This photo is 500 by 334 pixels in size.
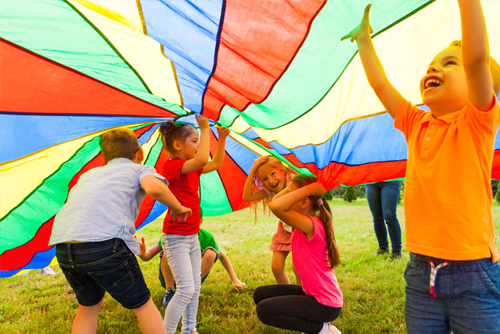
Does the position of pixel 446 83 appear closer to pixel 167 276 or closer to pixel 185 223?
pixel 185 223

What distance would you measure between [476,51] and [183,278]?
1915 millimetres

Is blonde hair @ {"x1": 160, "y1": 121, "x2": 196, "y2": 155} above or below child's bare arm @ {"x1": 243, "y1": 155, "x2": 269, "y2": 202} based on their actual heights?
above

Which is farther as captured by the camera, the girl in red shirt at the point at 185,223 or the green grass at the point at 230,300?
the green grass at the point at 230,300

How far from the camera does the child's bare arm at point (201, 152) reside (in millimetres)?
2088

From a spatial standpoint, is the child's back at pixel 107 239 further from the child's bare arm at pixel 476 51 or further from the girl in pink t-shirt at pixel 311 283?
the child's bare arm at pixel 476 51

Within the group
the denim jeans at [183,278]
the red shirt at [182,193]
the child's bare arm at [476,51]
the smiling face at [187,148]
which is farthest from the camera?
the smiling face at [187,148]

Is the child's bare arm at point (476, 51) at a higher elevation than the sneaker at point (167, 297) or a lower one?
higher

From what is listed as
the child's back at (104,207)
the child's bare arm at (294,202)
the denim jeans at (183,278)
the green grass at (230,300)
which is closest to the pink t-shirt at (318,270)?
the child's bare arm at (294,202)

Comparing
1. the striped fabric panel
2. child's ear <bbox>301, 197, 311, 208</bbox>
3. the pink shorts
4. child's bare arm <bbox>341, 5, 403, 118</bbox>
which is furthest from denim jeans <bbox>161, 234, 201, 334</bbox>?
child's bare arm <bbox>341, 5, 403, 118</bbox>

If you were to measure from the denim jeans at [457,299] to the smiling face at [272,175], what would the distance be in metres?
1.40

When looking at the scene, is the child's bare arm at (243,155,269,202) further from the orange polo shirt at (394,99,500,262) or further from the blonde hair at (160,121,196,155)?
the orange polo shirt at (394,99,500,262)

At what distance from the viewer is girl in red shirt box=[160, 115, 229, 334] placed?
205cm

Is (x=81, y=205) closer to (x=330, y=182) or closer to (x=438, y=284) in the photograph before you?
(x=330, y=182)

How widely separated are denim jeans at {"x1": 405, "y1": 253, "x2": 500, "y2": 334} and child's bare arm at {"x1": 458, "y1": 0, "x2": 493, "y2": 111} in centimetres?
57
